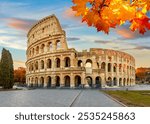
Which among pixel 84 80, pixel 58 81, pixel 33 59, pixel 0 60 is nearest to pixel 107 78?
pixel 84 80

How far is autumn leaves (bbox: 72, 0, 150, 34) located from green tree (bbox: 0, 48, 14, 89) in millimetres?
20888

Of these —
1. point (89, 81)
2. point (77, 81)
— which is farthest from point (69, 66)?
point (89, 81)

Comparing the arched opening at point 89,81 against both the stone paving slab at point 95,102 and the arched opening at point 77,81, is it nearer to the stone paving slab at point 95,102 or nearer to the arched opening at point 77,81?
the arched opening at point 77,81

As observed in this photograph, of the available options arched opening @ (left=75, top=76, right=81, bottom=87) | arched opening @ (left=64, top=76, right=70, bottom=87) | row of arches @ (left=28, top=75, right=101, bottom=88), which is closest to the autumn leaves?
row of arches @ (left=28, top=75, right=101, bottom=88)

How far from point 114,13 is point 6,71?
22140mm

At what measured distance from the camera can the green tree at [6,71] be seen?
2185 centimetres

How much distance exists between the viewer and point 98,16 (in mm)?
1222

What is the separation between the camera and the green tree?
2185 cm

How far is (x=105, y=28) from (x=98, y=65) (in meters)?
33.6

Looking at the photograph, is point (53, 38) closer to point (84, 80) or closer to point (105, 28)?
point (84, 80)

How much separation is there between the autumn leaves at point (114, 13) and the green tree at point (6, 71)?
20.9 meters

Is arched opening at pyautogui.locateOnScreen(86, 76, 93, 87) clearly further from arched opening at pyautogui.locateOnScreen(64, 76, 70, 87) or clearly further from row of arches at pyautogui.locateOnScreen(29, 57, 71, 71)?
row of arches at pyautogui.locateOnScreen(29, 57, 71, 71)

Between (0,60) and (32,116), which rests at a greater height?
(0,60)

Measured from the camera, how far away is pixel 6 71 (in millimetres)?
22500
